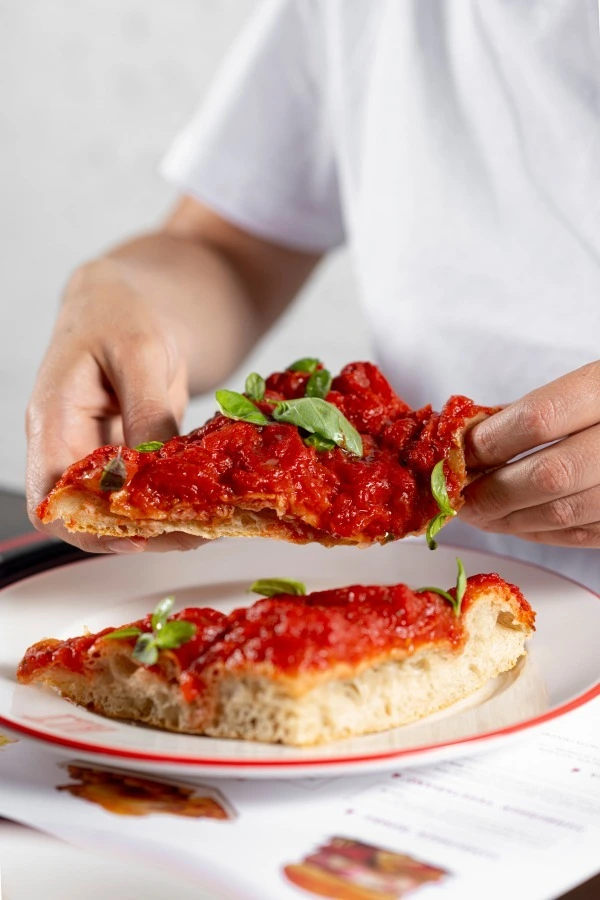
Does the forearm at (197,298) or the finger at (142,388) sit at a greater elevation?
the forearm at (197,298)

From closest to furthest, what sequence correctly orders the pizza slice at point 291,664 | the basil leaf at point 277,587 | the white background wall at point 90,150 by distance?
the pizza slice at point 291,664, the basil leaf at point 277,587, the white background wall at point 90,150

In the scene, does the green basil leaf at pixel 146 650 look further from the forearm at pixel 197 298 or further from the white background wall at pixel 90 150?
the white background wall at pixel 90 150

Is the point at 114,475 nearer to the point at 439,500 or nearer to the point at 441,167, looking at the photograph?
the point at 439,500

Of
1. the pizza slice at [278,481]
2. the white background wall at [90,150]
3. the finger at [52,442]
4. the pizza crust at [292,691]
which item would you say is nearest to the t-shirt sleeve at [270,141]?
the finger at [52,442]

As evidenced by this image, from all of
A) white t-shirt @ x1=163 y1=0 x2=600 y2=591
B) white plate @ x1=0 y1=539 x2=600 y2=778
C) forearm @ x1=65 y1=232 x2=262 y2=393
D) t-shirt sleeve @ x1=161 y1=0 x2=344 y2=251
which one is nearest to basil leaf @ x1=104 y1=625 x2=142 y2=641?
white plate @ x1=0 y1=539 x2=600 y2=778

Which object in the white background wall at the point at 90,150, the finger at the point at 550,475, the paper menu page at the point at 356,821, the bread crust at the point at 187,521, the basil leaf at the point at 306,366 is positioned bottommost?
the paper menu page at the point at 356,821

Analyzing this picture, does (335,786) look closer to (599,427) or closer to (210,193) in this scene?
(599,427)
